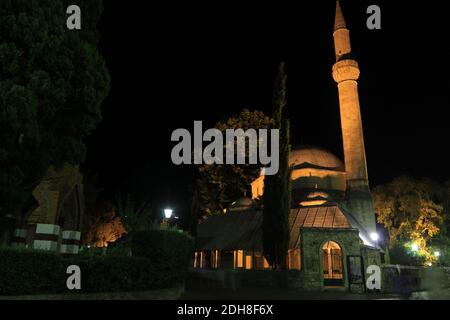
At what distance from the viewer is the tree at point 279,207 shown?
21.3 meters

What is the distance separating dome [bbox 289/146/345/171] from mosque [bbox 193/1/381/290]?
90 mm

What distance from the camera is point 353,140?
32.2 m

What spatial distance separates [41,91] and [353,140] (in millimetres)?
26259

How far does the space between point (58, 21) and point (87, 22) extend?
223 cm

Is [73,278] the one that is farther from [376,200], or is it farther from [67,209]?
[376,200]

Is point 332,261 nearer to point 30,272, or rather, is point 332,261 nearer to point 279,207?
point 279,207

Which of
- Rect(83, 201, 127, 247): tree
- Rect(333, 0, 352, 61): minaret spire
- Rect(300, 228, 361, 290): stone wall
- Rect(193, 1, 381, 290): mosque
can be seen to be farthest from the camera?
Rect(83, 201, 127, 247): tree

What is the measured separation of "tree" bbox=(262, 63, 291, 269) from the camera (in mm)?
21297

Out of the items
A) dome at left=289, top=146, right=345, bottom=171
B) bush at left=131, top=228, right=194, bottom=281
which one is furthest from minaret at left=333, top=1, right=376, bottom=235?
bush at left=131, top=228, right=194, bottom=281

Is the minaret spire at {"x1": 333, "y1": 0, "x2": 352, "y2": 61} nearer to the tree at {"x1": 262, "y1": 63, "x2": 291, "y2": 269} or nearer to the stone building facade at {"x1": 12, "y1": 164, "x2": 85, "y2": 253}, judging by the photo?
the tree at {"x1": 262, "y1": 63, "x2": 291, "y2": 269}

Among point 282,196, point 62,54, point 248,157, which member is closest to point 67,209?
point 62,54

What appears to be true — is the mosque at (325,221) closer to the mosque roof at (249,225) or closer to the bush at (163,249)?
the mosque roof at (249,225)

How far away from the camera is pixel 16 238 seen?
46.4 ft

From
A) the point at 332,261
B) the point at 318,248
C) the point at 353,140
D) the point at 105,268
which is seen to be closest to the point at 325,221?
the point at 332,261
